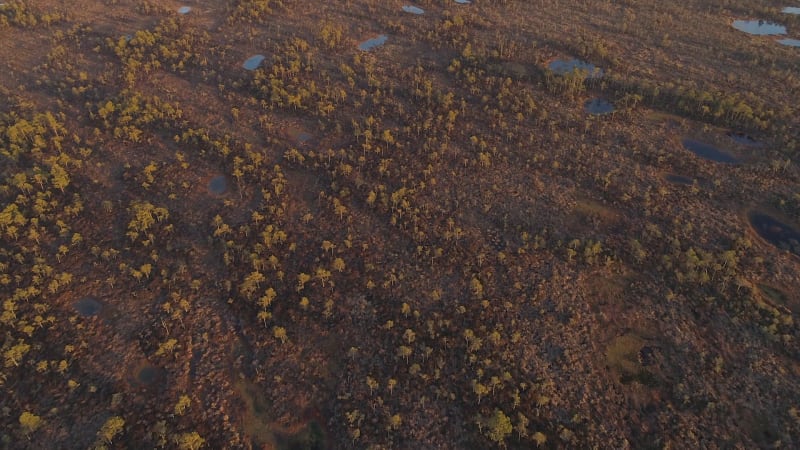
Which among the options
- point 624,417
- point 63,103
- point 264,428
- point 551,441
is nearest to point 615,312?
point 624,417

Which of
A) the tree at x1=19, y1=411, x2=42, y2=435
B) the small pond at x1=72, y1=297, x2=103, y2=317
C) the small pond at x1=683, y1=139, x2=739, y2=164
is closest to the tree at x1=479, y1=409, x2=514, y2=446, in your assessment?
the tree at x1=19, y1=411, x2=42, y2=435

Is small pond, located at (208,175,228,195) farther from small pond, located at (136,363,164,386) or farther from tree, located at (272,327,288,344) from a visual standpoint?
small pond, located at (136,363,164,386)

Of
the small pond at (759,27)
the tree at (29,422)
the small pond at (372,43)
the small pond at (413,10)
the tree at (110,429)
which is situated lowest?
the tree at (29,422)

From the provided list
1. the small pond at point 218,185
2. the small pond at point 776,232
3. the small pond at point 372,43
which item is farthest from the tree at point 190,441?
the small pond at point 372,43

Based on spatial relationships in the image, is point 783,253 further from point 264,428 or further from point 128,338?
point 128,338

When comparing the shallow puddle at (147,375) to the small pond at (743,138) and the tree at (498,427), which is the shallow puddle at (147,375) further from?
the small pond at (743,138)

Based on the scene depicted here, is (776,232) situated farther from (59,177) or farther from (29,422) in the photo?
(59,177)
